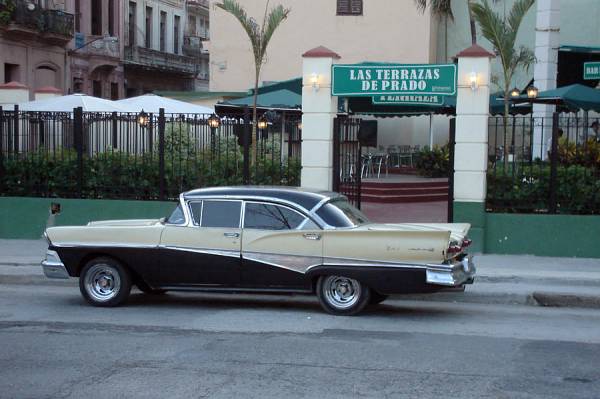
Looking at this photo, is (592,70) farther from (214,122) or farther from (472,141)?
(214,122)

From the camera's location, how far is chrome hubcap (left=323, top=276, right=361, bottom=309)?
10133 mm

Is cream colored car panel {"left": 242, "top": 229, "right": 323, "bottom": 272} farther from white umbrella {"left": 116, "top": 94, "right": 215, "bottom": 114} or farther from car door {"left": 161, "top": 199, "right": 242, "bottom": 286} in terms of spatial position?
white umbrella {"left": 116, "top": 94, "right": 215, "bottom": 114}

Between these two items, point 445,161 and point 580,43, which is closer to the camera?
point 445,161

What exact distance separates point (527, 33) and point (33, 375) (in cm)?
2576

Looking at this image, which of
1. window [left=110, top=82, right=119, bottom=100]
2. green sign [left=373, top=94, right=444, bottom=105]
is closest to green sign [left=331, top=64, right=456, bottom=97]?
green sign [left=373, top=94, right=444, bottom=105]

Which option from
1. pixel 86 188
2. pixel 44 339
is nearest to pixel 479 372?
pixel 44 339

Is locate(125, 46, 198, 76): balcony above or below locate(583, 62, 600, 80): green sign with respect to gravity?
above

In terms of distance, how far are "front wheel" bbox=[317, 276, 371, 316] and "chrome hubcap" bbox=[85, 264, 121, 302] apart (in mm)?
2643

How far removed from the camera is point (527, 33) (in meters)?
29.8

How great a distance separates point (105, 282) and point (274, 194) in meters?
2.46

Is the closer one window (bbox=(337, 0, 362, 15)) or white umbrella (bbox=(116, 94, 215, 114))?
white umbrella (bbox=(116, 94, 215, 114))

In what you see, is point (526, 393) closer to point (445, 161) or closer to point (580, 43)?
point (445, 161)

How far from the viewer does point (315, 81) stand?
15.5m

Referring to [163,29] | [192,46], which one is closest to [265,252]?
[163,29]
